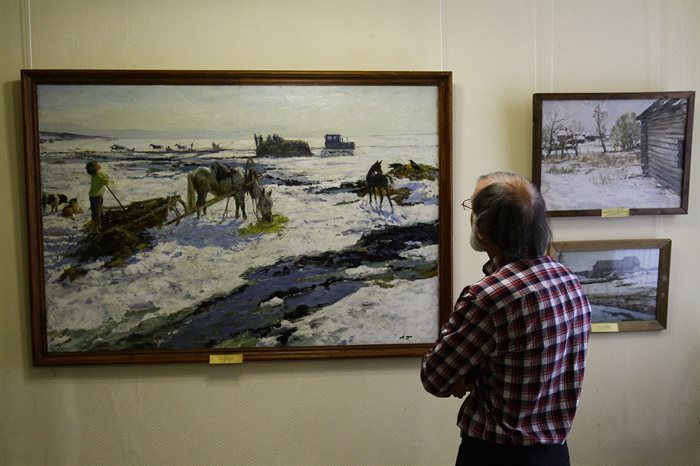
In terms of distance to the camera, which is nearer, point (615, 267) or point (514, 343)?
point (514, 343)

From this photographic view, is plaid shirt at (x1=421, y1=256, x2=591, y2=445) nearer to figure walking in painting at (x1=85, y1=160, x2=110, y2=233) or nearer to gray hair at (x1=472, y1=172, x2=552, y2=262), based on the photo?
gray hair at (x1=472, y1=172, x2=552, y2=262)

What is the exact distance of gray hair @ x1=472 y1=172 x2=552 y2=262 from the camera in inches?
68.2

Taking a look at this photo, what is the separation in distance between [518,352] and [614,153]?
1424 millimetres

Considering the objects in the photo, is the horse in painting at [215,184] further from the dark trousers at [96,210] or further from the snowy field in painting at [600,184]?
the snowy field in painting at [600,184]

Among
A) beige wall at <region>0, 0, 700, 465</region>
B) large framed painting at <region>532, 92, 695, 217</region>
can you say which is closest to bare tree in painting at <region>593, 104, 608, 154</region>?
large framed painting at <region>532, 92, 695, 217</region>

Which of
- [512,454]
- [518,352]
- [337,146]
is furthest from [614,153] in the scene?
[512,454]

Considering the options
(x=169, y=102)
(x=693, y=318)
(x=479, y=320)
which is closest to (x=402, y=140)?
(x=169, y=102)

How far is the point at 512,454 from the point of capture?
67.8 inches

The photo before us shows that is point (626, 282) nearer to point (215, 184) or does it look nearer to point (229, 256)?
point (229, 256)

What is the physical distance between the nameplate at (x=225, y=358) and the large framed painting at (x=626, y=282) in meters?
1.47

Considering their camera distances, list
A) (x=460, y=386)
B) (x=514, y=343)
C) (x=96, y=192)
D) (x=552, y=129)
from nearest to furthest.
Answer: (x=514, y=343) < (x=460, y=386) < (x=96, y=192) < (x=552, y=129)

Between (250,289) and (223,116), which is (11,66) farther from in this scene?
(250,289)

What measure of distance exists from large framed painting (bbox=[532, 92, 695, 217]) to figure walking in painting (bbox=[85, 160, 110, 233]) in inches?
71.1

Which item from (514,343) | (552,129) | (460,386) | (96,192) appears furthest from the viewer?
(552,129)
